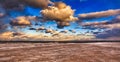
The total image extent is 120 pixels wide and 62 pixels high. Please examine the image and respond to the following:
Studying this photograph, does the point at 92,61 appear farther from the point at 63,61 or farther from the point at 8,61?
the point at 8,61

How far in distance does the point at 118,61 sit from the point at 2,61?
36.5ft

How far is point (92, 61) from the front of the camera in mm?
26875

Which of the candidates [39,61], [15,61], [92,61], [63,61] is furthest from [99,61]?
[15,61]

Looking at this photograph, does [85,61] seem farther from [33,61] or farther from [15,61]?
[15,61]

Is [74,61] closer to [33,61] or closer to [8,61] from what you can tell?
[33,61]

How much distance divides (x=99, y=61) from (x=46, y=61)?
516 cm

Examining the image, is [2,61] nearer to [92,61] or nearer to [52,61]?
[52,61]

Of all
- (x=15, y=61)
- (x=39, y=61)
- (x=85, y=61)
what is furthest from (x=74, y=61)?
(x=15, y=61)

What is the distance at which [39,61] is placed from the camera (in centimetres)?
2697

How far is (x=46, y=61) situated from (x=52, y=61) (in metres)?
0.60

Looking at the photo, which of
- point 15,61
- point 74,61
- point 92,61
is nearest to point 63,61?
point 74,61

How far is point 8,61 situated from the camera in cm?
2700

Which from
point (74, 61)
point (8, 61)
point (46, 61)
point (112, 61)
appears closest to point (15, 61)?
point (8, 61)

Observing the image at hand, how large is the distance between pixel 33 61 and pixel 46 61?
50.9 inches
